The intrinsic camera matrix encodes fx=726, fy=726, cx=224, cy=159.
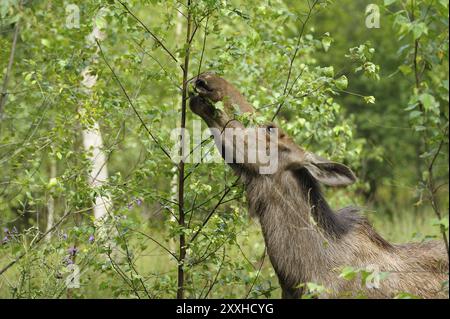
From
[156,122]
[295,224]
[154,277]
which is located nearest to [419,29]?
[295,224]

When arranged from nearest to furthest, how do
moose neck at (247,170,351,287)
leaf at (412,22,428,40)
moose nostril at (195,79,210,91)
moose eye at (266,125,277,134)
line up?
1. leaf at (412,22,428,40)
2. moose nostril at (195,79,210,91)
3. moose neck at (247,170,351,287)
4. moose eye at (266,125,277,134)

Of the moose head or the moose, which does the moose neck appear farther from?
the moose head

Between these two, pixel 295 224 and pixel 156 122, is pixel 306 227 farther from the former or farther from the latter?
pixel 156 122

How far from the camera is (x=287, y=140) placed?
6.19 m

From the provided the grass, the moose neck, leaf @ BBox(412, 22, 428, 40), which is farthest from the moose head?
leaf @ BBox(412, 22, 428, 40)

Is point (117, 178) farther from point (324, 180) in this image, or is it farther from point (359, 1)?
point (359, 1)

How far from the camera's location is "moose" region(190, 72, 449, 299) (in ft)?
19.1

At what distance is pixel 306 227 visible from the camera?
5836 mm

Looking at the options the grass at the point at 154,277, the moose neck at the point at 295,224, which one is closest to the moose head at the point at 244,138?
the moose neck at the point at 295,224

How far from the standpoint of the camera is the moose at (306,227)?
5.84m

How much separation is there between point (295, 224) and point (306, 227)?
0.65 feet

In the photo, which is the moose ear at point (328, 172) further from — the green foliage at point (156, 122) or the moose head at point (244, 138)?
the green foliage at point (156, 122)
